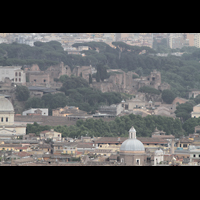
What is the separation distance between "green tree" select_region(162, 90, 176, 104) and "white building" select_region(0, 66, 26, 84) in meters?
7.64

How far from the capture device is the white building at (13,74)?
66688 mm

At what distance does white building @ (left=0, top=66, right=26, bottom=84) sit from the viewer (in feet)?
219

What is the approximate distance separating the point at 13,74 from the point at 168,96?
8454 millimetres

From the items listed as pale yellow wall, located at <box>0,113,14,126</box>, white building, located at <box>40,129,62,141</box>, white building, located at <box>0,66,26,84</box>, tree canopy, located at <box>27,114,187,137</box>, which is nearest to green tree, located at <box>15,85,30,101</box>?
white building, located at <box>0,66,26,84</box>

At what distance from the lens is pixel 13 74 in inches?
2633

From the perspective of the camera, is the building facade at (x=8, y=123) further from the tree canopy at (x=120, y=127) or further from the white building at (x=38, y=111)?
the white building at (x=38, y=111)

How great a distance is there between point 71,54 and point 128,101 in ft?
61.7

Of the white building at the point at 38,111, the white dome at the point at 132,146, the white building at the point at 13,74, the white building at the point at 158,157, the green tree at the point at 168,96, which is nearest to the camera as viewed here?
the white building at the point at 158,157

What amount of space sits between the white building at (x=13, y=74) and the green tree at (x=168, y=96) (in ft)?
25.1

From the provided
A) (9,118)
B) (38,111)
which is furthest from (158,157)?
(38,111)

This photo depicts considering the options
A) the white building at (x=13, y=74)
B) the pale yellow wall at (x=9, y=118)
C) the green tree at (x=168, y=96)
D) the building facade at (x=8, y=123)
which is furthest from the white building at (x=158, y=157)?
the white building at (x=13, y=74)

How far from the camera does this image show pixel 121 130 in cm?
5222

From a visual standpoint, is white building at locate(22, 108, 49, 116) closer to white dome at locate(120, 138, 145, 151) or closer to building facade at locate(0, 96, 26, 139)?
building facade at locate(0, 96, 26, 139)

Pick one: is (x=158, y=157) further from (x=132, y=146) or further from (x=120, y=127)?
(x=120, y=127)
